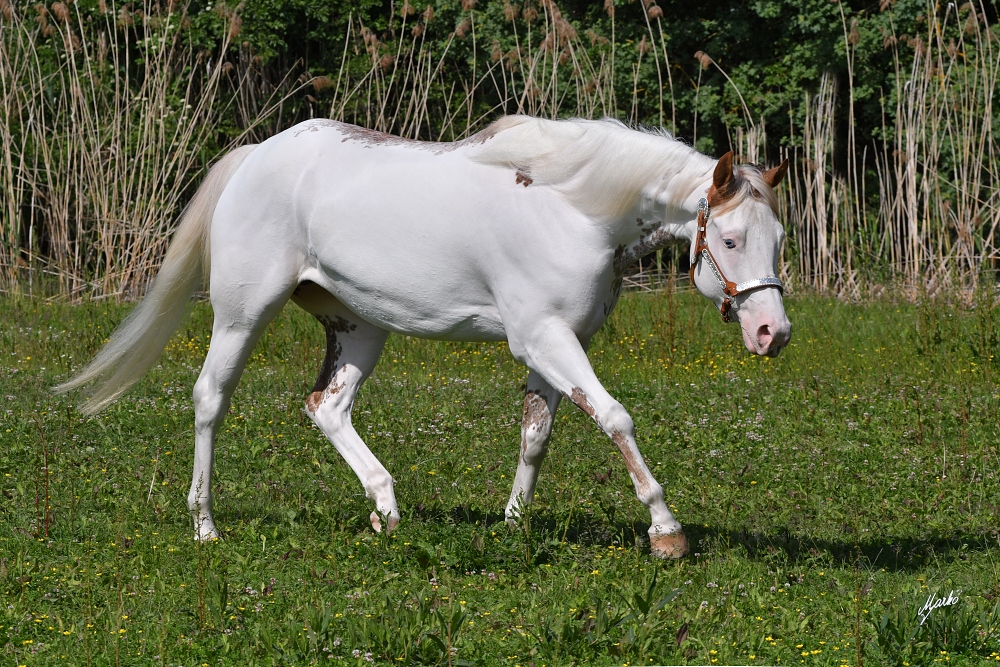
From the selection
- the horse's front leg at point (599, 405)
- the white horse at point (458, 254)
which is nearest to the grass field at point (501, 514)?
the horse's front leg at point (599, 405)

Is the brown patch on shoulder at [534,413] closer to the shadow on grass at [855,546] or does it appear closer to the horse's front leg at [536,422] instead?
the horse's front leg at [536,422]

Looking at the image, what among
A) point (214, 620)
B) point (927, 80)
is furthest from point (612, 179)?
point (927, 80)

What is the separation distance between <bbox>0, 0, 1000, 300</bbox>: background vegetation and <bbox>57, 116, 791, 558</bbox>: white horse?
512 cm

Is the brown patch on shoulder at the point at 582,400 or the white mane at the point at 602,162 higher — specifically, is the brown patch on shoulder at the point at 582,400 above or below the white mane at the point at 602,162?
below

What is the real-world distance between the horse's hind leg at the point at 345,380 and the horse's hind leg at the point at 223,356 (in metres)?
0.32

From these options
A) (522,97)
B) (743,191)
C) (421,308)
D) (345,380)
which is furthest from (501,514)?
(522,97)

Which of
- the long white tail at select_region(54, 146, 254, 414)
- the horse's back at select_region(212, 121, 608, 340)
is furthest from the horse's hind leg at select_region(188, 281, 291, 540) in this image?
the long white tail at select_region(54, 146, 254, 414)

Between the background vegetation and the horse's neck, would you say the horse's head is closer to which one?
the horse's neck

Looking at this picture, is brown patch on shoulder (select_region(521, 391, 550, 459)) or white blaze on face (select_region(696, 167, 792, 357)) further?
brown patch on shoulder (select_region(521, 391, 550, 459))

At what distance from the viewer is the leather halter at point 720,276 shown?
4.48 m

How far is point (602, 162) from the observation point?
15.8 ft

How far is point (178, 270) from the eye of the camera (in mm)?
6004

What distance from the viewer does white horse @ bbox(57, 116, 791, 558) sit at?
4672 millimetres

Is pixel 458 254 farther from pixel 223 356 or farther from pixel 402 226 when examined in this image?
pixel 223 356
